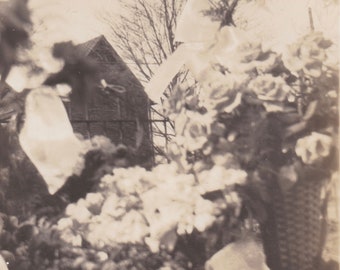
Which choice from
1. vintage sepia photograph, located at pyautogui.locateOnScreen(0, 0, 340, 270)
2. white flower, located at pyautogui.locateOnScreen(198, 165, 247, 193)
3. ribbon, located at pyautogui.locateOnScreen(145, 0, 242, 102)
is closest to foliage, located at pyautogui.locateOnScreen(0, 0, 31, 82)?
vintage sepia photograph, located at pyautogui.locateOnScreen(0, 0, 340, 270)

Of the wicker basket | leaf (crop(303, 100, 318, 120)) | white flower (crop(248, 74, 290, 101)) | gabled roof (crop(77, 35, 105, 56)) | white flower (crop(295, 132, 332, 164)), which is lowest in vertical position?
the wicker basket

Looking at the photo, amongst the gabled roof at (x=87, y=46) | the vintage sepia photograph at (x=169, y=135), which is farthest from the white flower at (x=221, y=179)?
the gabled roof at (x=87, y=46)

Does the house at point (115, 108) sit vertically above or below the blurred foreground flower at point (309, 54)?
below

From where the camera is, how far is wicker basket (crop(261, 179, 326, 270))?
55 centimetres

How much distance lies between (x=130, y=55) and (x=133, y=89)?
0.05 m

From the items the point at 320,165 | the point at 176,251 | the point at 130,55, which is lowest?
the point at 176,251

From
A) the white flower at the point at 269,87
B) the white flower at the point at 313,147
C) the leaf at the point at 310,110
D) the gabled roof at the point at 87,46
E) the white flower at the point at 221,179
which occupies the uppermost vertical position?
the gabled roof at the point at 87,46

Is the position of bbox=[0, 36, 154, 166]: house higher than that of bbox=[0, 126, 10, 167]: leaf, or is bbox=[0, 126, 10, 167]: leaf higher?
bbox=[0, 36, 154, 166]: house

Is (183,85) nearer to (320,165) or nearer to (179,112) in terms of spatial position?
(179,112)

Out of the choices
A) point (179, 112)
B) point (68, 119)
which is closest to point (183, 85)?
point (179, 112)

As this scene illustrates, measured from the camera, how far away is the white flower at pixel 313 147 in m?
0.55

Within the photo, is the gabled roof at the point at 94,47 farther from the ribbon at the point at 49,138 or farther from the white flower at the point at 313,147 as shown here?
the white flower at the point at 313,147

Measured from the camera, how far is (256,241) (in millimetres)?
576

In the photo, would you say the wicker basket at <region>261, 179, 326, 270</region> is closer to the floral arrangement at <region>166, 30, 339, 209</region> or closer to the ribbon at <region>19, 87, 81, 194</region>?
the floral arrangement at <region>166, 30, 339, 209</region>
